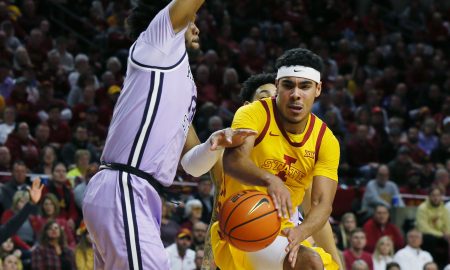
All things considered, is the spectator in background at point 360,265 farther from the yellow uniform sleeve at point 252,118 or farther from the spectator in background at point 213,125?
the yellow uniform sleeve at point 252,118

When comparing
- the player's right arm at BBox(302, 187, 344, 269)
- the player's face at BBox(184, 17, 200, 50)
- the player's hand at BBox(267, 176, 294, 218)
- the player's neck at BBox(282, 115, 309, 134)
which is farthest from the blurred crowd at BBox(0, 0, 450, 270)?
the player's face at BBox(184, 17, 200, 50)

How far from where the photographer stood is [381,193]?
1359cm

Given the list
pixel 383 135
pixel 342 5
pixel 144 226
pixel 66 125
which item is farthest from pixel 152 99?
pixel 342 5

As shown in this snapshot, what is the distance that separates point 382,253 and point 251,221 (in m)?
7.08

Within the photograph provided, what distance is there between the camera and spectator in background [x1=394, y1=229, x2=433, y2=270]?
1224 cm

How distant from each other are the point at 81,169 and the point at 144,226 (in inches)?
291

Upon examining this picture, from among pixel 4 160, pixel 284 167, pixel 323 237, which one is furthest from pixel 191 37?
pixel 4 160

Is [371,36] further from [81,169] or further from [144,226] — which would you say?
[144,226]

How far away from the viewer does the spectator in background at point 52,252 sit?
10250 millimetres

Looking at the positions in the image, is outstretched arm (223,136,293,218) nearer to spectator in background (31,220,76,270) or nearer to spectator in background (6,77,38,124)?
spectator in background (31,220,76,270)

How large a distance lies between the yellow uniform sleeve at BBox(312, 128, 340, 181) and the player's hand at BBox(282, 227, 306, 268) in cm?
59

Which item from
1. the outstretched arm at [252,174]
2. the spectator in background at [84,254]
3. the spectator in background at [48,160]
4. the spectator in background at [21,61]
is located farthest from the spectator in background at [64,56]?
the outstretched arm at [252,174]

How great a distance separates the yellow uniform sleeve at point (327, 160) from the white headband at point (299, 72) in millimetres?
423

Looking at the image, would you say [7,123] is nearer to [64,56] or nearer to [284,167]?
[64,56]
